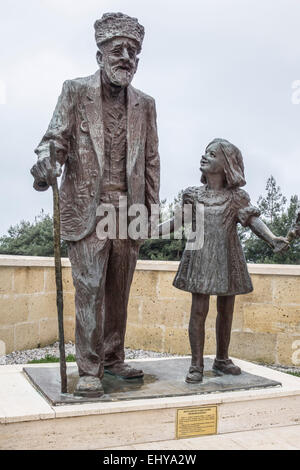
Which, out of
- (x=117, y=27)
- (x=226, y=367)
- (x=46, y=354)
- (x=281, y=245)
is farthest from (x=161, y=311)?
(x=117, y=27)

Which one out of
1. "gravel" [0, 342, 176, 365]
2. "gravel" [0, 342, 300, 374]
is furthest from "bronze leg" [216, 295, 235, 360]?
"gravel" [0, 342, 176, 365]

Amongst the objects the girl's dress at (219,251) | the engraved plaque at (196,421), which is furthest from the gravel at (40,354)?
the engraved plaque at (196,421)

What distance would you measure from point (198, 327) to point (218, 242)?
2.14ft

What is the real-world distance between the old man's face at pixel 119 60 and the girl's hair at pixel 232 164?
2.91ft

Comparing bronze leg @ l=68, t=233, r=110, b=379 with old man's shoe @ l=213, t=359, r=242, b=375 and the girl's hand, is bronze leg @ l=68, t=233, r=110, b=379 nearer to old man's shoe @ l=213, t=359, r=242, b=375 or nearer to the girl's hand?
old man's shoe @ l=213, t=359, r=242, b=375

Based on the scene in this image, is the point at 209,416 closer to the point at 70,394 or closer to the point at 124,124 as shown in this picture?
the point at 70,394

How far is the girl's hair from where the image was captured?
14.1 ft

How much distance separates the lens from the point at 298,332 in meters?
7.46

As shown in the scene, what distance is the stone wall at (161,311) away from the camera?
7.52 m

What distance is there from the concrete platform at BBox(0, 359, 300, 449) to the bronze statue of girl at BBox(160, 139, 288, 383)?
0.39m

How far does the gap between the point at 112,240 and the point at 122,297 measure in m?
0.49

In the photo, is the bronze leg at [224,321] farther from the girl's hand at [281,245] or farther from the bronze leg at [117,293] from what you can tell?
the bronze leg at [117,293]

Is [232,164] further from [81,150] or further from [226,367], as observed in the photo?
[226,367]
